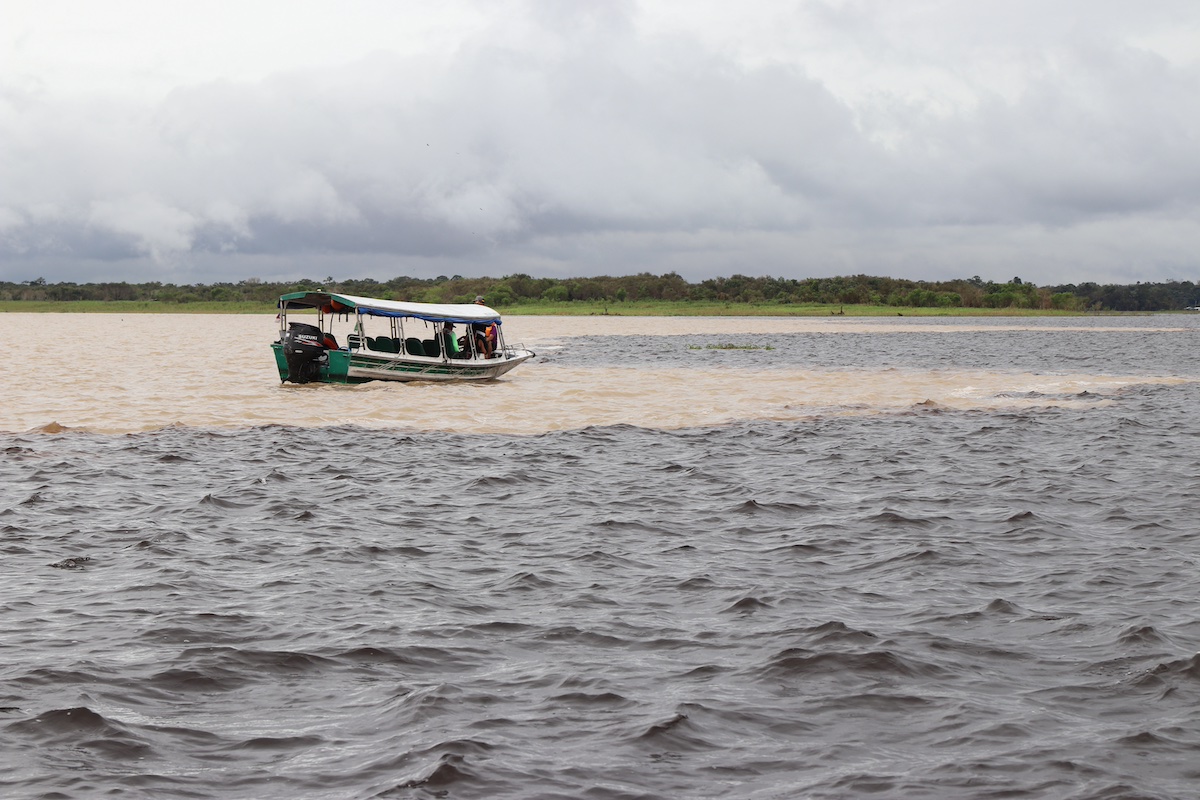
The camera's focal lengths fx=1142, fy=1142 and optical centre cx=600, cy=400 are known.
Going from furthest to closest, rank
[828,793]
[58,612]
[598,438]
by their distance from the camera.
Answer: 1. [598,438]
2. [58,612]
3. [828,793]

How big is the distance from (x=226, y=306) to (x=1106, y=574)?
148 meters

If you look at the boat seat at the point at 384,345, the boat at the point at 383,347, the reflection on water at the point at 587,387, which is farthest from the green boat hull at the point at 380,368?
the boat seat at the point at 384,345

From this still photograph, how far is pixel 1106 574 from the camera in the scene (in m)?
11.5

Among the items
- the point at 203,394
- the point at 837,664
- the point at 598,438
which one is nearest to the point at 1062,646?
the point at 837,664

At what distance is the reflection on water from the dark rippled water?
8.21 metres

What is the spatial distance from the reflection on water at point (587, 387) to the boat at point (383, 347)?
528 mm

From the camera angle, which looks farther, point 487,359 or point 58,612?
point 487,359

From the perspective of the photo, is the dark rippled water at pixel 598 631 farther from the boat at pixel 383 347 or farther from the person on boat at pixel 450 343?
the person on boat at pixel 450 343

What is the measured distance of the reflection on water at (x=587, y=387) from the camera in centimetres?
2692

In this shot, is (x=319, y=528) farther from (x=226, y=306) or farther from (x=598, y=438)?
(x=226, y=306)

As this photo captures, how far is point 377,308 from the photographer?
34.4 m

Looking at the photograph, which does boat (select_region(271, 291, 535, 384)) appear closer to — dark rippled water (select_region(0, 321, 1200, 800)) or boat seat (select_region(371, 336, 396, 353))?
boat seat (select_region(371, 336, 396, 353))

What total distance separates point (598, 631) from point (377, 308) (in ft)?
86.1

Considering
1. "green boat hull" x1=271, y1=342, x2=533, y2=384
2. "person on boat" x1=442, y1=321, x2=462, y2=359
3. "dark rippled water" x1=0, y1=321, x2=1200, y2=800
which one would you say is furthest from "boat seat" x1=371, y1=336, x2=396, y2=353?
"dark rippled water" x1=0, y1=321, x2=1200, y2=800
